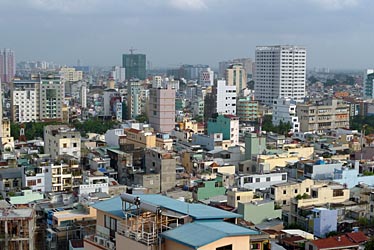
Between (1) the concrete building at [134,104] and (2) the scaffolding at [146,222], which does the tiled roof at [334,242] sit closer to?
(2) the scaffolding at [146,222]

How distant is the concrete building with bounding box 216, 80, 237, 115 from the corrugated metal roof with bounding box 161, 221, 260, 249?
78.5 feet

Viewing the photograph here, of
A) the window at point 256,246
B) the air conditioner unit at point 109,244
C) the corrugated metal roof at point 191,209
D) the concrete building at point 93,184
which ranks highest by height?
the corrugated metal roof at point 191,209

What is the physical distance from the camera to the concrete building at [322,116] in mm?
24875

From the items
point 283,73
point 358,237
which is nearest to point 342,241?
point 358,237

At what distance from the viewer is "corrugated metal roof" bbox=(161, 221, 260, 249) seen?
187 inches

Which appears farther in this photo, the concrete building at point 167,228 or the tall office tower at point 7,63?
the tall office tower at point 7,63

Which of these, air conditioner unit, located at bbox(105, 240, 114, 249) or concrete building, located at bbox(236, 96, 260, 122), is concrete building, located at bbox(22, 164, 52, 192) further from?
concrete building, located at bbox(236, 96, 260, 122)

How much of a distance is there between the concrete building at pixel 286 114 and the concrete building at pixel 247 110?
3102 millimetres

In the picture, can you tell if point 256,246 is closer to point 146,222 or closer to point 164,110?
point 146,222

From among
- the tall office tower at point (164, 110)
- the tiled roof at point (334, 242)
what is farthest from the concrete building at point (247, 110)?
the tiled roof at point (334, 242)

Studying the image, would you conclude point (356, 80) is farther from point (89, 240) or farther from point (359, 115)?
point (89, 240)

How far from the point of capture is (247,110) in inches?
1196

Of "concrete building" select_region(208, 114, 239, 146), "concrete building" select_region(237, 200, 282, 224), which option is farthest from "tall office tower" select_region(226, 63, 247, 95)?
"concrete building" select_region(237, 200, 282, 224)

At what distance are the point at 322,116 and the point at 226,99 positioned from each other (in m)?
5.95
